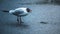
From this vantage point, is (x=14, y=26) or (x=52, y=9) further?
(x=52, y=9)

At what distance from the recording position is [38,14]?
760 mm

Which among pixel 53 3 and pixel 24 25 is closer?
pixel 24 25

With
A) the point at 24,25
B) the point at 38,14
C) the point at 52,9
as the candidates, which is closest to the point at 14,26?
the point at 24,25

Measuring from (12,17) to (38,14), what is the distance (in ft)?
0.39

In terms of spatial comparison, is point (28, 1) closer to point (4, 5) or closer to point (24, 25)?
point (4, 5)

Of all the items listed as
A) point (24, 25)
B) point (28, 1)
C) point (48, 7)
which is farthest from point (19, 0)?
point (24, 25)

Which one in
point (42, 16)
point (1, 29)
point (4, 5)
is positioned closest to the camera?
point (1, 29)

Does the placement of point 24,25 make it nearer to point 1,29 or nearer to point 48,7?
point 1,29

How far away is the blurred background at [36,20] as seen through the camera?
62 centimetres

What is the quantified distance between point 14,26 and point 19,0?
280 millimetres

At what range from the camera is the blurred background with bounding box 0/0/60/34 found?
2.03 ft

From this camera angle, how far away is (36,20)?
711mm

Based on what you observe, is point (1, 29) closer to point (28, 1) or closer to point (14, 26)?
point (14, 26)

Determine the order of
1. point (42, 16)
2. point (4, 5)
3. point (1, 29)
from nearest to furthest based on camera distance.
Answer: point (1, 29), point (42, 16), point (4, 5)
